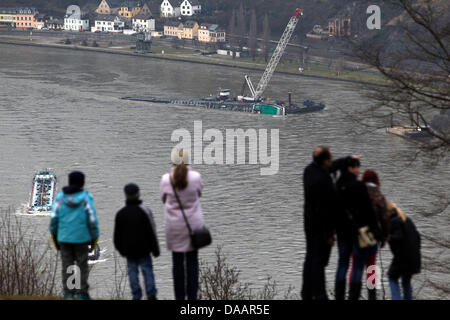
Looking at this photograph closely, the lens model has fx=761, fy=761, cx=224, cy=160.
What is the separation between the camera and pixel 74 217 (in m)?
4.11

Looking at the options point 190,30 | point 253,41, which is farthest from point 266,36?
point 190,30

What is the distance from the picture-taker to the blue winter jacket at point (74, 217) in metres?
4.10

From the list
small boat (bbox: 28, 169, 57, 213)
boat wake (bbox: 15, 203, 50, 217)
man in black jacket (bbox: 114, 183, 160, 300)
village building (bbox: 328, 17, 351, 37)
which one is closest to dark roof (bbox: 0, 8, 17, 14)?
village building (bbox: 328, 17, 351, 37)

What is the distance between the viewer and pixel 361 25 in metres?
50.1

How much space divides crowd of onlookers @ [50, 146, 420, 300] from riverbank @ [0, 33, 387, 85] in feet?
108

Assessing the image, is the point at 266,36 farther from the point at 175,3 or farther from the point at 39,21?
the point at 39,21

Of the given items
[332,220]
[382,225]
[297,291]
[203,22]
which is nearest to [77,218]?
[332,220]

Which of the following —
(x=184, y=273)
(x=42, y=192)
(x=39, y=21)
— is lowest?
(x=42, y=192)

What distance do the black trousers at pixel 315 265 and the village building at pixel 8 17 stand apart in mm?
59797

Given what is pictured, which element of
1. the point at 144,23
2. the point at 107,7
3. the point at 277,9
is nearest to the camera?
the point at 277,9

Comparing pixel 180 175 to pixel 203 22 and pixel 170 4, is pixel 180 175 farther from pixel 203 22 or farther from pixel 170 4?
pixel 170 4

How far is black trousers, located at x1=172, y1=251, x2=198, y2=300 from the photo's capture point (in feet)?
13.2

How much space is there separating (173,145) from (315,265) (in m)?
19.9

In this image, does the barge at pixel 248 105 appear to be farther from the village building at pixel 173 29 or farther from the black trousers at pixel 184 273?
the black trousers at pixel 184 273
